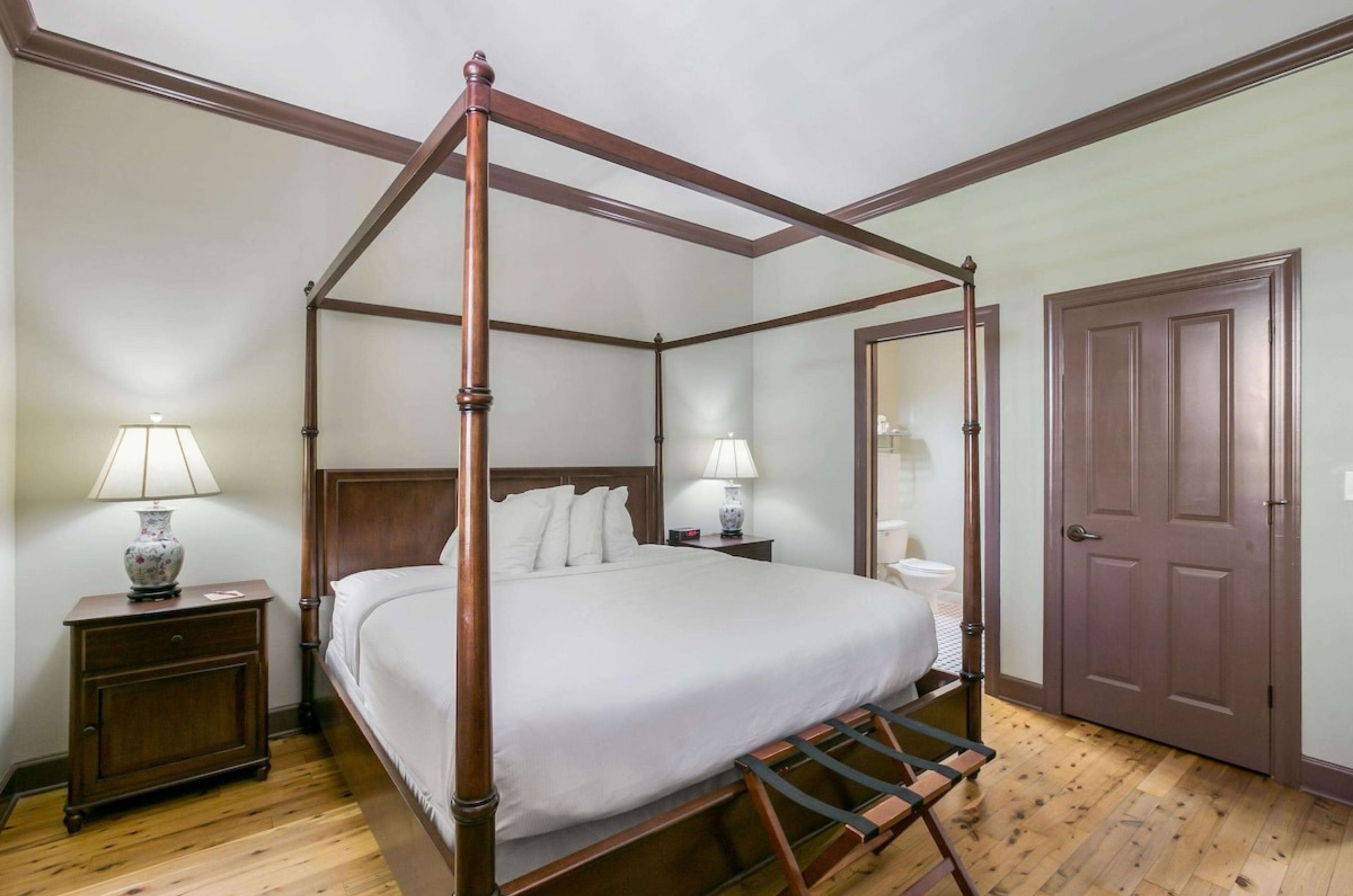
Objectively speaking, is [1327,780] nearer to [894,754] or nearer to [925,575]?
[894,754]

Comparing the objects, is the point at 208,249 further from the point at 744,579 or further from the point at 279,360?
the point at 744,579

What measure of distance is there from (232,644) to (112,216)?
5.75 ft

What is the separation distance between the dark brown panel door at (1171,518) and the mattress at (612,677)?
1.25m

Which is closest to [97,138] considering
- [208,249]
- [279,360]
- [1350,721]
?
[208,249]

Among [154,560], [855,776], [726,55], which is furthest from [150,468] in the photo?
[726,55]

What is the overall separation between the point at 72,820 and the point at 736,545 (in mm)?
3063

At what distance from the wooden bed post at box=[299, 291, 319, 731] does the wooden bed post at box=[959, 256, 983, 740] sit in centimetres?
270

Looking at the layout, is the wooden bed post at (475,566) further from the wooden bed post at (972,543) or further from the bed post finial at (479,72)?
the wooden bed post at (972,543)

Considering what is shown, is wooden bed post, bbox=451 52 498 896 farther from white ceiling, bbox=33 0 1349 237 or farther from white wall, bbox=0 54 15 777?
white wall, bbox=0 54 15 777

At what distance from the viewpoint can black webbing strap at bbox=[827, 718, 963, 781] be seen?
5.49ft

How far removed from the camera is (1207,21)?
2338 millimetres

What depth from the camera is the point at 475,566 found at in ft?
3.81

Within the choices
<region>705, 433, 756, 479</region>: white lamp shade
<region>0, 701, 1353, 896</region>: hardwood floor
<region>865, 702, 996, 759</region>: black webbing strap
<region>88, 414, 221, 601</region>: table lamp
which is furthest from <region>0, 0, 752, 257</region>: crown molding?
<region>0, 701, 1353, 896</region>: hardwood floor

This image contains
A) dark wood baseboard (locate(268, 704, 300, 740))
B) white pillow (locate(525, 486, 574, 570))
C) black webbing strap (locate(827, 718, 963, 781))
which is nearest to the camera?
black webbing strap (locate(827, 718, 963, 781))
